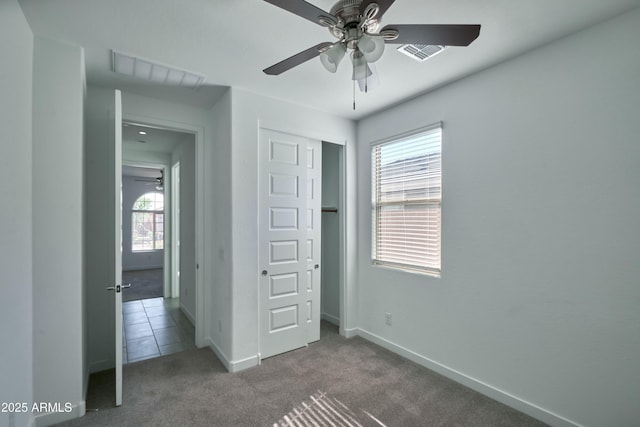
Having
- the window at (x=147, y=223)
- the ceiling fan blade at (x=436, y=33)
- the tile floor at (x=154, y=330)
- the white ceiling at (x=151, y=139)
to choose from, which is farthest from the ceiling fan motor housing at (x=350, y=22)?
the window at (x=147, y=223)

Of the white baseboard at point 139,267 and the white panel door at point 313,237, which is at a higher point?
the white panel door at point 313,237

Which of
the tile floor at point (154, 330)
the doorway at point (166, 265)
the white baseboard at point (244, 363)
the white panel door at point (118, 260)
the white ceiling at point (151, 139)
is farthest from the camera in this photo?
the white ceiling at point (151, 139)

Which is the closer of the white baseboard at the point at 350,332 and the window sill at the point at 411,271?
the window sill at the point at 411,271

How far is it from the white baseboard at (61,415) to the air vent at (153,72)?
8.32ft

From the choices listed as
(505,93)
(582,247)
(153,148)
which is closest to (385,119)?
(505,93)

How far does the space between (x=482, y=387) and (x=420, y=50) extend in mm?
2674

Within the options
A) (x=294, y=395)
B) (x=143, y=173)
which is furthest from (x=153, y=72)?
(x=143, y=173)

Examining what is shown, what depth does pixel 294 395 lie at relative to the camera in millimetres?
2363

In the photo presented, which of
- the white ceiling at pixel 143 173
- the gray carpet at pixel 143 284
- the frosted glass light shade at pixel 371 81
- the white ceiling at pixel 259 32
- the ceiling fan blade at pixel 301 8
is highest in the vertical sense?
the white ceiling at pixel 259 32

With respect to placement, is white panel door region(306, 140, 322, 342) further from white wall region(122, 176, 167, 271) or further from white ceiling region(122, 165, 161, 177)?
white wall region(122, 176, 167, 271)

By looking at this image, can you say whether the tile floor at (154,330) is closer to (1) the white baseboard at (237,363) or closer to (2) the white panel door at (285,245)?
(1) the white baseboard at (237,363)

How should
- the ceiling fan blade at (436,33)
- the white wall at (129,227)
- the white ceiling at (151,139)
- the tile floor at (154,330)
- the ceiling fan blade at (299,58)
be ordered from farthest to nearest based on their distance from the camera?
the white wall at (129,227) < the white ceiling at (151,139) < the tile floor at (154,330) < the ceiling fan blade at (299,58) < the ceiling fan blade at (436,33)

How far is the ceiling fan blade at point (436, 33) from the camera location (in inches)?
51.1

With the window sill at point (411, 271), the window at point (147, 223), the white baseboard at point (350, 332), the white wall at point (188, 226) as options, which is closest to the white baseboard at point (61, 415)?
the white wall at point (188, 226)
